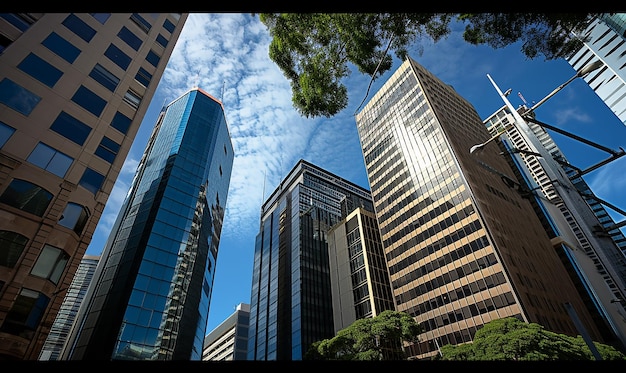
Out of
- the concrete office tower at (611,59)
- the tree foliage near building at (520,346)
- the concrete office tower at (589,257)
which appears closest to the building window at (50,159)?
the tree foliage near building at (520,346)

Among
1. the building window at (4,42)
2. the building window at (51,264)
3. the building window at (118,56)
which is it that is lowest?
the building window at (51,264)

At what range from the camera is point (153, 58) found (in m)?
33.5

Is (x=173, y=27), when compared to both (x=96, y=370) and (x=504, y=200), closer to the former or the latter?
(x=96, y=370)

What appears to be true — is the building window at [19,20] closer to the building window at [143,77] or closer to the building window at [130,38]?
the building window at [130,38]

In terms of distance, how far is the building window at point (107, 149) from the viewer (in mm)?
25312

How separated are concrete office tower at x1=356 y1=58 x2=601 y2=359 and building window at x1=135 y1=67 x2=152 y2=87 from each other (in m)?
38.3

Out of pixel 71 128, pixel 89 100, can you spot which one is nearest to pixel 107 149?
pixel 71 128

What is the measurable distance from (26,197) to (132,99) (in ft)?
42.6

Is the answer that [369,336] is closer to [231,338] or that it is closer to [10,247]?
[10,247]

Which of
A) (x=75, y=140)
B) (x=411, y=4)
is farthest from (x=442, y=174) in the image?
(x=411, y=4)

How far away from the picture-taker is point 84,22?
2814cm

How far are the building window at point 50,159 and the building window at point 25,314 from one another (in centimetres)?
777

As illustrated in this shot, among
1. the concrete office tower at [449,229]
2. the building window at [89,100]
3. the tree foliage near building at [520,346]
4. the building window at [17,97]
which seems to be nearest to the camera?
the building window at [17,97]

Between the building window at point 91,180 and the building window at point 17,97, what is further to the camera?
the building window at point 91,180
